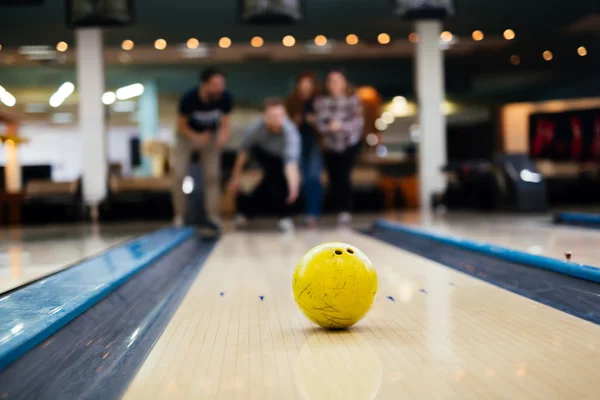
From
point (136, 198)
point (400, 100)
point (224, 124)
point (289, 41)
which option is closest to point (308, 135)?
point (224, 124)

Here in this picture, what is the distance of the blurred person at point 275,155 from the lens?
6.41 meters

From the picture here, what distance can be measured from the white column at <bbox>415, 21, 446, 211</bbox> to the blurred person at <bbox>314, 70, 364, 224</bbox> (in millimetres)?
3666

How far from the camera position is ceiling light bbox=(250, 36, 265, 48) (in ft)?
37.2

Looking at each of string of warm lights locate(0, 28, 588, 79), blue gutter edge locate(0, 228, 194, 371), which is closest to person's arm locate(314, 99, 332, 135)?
blue gutter edge locate(0, 228, 194, 371)

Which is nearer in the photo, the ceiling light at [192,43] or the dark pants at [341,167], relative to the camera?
the dark pants at [341,167]

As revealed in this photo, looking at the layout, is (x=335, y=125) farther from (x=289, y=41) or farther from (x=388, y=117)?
(x=388, y=117)

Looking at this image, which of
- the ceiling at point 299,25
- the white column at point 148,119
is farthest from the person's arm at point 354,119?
the white column at point 148,119

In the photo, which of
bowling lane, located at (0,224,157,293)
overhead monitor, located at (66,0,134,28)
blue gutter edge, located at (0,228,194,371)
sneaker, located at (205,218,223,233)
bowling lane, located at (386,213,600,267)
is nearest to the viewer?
blue gutter edge, located at (0,228,194,371)

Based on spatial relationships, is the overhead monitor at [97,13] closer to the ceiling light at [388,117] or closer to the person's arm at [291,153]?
the person's arm at [291,153]

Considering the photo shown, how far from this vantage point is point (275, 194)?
709 centimetres

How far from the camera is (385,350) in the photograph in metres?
1.83

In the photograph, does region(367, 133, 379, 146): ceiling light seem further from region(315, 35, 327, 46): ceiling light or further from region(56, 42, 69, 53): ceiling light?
region(56, 42, 69, 53): ceiling light

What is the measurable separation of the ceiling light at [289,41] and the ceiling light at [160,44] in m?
2.00

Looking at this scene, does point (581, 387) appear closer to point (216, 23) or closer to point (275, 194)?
point (275, 194)
